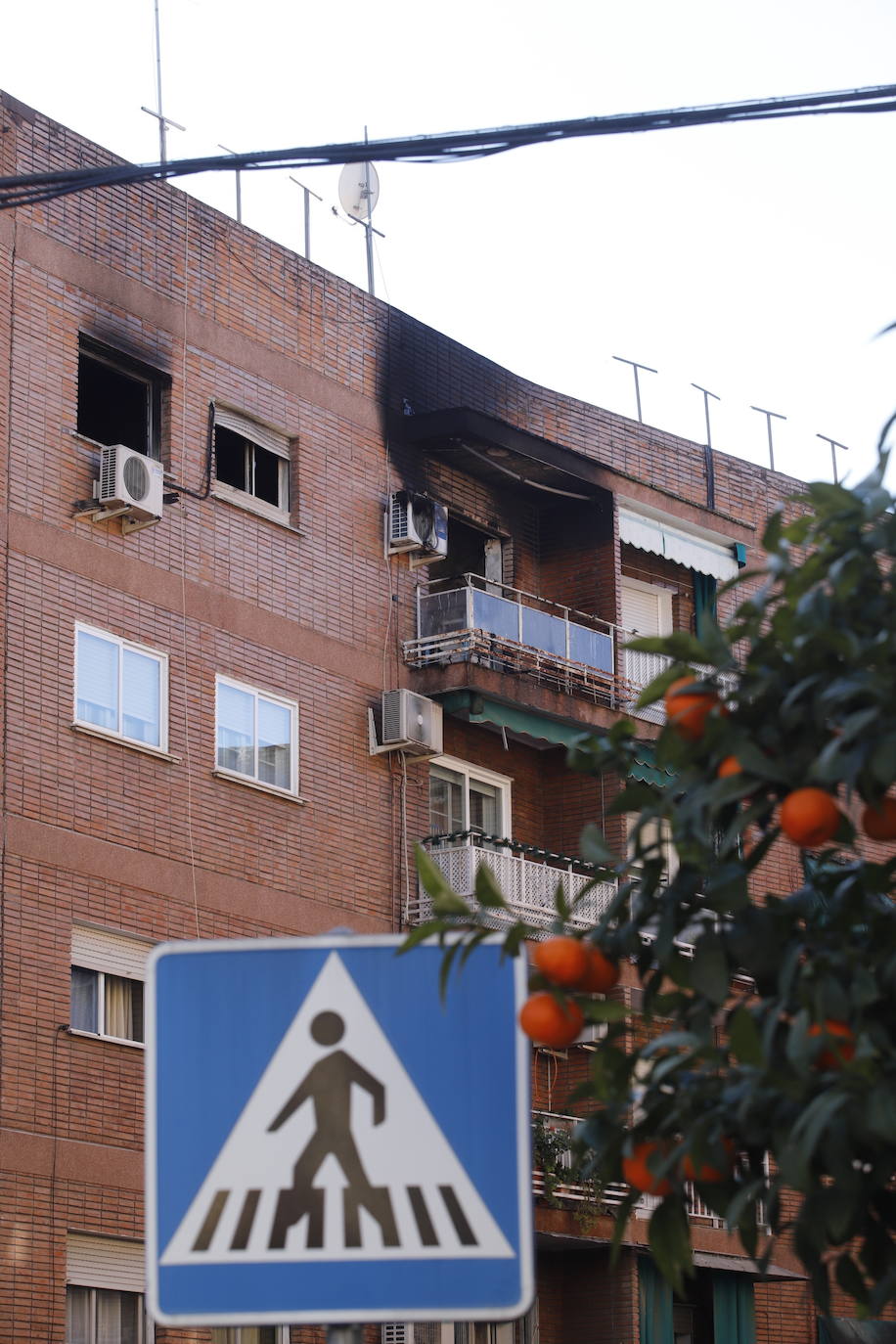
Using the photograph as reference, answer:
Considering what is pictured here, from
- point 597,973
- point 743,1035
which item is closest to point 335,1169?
point 743,1035

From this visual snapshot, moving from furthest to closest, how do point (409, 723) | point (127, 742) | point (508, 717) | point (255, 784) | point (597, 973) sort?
point (508, 717), point (409, 723), point (255, 784), point (127, 742), point (597, 973)

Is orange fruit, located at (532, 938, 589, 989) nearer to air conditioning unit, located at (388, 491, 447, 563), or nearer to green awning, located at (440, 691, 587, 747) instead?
green awning, located at (440, 691, 587, 747)

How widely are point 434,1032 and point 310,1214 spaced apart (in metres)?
0.41

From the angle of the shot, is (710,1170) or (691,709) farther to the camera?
(691,709)

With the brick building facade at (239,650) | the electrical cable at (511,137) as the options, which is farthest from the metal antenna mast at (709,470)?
the electrical cable at (511,137)

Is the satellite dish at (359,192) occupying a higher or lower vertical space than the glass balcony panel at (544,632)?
higher

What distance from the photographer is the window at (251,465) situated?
2677 cm

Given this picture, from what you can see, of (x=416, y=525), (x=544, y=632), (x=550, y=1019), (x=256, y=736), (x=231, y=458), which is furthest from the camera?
(x=544, y=632)

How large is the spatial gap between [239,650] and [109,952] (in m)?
4.17

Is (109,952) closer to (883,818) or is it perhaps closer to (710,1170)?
(710,1170)

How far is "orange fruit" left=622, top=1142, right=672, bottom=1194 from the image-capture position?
527 cm

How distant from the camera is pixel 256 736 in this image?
2603cm

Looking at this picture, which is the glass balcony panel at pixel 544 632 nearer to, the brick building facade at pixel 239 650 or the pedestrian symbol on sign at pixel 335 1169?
the brick building facade at pixel 239 650

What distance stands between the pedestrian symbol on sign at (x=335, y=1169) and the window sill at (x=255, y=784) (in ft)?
68.5
